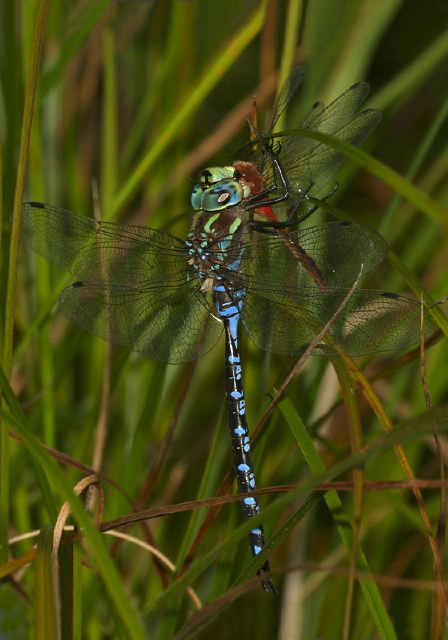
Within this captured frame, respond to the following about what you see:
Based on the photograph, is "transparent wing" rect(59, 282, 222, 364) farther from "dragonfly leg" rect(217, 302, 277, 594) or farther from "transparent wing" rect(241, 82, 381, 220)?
"transparent wing" rect(241, 82, 381, 220)

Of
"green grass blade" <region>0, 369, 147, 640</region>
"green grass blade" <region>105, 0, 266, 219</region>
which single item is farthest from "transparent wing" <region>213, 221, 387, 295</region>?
"green grass blade" <region>0, 369, 147, 640</region>

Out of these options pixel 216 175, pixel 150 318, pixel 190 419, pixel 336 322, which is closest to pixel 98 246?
pixel 150 318

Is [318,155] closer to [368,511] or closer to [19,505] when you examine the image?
[368,511]

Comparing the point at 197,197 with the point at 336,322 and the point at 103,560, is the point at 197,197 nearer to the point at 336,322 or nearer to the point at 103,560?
the point at 336,322

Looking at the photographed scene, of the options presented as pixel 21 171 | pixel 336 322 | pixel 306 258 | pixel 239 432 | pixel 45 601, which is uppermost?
pixel 21 171

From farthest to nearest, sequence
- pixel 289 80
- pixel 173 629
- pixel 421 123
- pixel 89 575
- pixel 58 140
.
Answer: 1. pixel 421 123
2. pixel 58 140
3. pixel 89 575
4. pixel 289 80
5. pixel 173 629

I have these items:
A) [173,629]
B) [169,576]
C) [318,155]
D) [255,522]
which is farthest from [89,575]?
[318,155]

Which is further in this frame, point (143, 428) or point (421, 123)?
point (421, 123)
